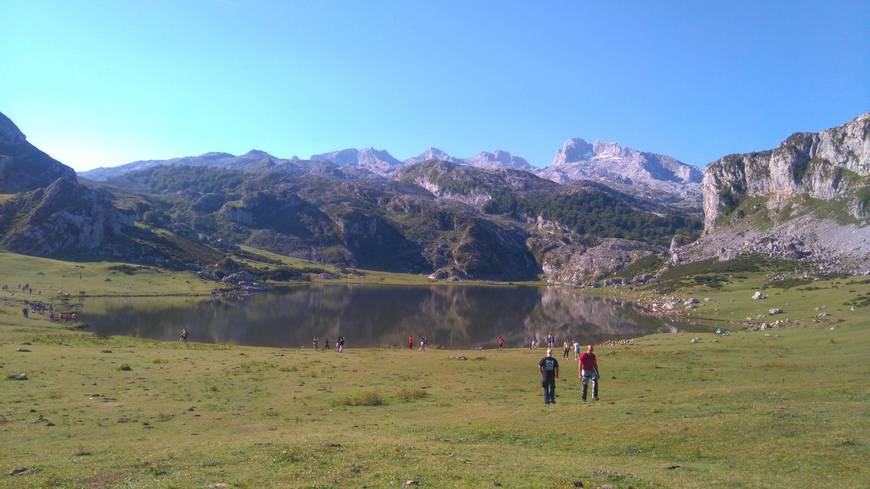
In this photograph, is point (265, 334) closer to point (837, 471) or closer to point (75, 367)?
point (75, 367)

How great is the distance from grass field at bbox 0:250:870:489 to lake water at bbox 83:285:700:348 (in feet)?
143

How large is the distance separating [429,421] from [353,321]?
101550 millimetres

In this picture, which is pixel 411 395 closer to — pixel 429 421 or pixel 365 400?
pixel 365 400

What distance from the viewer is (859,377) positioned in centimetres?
3184

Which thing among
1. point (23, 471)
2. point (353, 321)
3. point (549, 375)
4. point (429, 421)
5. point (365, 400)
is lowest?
point (353, 321)

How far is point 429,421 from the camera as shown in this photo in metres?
24.9

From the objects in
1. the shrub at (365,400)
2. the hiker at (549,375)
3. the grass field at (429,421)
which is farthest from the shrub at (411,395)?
the hiker at (549,375)

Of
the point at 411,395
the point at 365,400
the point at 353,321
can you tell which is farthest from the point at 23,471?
the point at 353,321

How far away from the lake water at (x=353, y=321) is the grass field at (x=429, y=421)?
43.6 metres

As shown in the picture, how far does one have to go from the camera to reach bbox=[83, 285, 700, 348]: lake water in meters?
94.4

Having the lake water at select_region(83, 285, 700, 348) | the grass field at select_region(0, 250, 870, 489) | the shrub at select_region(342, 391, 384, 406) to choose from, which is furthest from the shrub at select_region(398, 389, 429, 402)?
the lake water at select_region(83, 285, 700, 348)

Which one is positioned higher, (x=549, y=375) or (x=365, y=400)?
(x=549, y=375)

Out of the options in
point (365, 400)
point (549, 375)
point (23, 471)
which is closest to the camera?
point (23, 471)

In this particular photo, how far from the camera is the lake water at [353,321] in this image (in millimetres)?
94375
